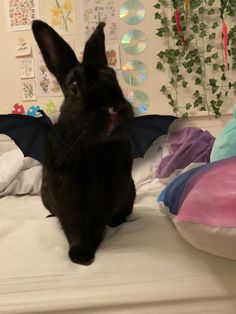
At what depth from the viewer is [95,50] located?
35.3 inches

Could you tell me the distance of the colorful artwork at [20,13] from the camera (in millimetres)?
2049

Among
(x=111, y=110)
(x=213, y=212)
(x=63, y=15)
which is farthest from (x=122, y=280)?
(x=63, y=15)

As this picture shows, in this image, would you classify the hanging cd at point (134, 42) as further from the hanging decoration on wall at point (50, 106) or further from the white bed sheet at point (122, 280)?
the white bed sheet at point (122, 280)

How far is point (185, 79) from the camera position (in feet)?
6.45

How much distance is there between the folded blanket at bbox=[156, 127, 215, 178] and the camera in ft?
5.30

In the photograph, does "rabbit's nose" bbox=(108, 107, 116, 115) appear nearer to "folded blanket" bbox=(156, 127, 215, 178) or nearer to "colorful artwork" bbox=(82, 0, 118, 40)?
"folded blanket" bbox=(156, 127, 215, 178)

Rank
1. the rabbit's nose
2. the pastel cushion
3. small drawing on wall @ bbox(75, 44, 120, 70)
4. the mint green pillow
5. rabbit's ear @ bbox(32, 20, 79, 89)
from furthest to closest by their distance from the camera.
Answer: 1. small drawing on wall @ bbox(75, 44, 120, 70)
2. the mint green pillow
3. rabbit's ear @ bbox(32, 20, 79, 89)
4. the rabbit's nose
5. the pastel cushion

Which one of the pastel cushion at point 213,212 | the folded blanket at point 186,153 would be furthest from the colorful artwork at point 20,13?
the pastel cushion at point 213,212

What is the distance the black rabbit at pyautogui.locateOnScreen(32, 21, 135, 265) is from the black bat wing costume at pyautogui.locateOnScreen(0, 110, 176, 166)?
4cm

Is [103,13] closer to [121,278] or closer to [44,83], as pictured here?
[44,83]

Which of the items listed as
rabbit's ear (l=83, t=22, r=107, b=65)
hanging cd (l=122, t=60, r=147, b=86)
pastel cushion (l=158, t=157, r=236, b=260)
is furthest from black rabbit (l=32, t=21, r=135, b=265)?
hanging cd (l=122, t=60, r=147, b=86)

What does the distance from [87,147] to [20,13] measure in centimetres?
156

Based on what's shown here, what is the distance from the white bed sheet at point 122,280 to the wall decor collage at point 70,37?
126cm

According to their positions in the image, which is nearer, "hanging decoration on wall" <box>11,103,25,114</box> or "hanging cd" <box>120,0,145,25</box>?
"hanging cd" <box>120,0,145,25</box>
